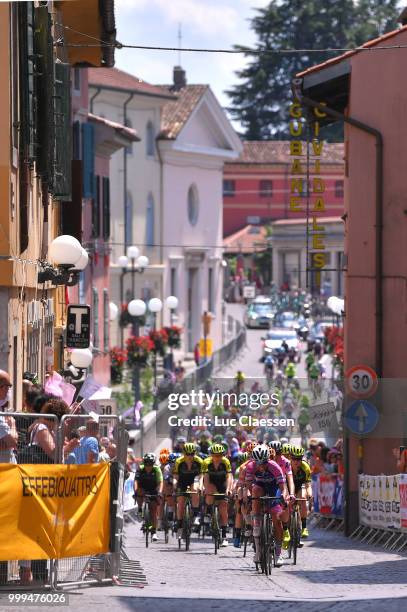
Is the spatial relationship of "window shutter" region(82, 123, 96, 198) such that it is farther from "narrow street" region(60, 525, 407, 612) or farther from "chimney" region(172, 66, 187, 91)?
"chimney" region(172, 66, 187, 91)

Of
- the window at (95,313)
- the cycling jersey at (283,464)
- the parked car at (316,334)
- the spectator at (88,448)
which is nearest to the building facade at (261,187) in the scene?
the parked car at (316,334)

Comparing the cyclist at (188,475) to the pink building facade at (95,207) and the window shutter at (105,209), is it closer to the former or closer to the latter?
the pink building facade at (95,207)

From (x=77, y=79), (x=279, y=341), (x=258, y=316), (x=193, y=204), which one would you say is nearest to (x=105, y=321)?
(x=77, y=79)

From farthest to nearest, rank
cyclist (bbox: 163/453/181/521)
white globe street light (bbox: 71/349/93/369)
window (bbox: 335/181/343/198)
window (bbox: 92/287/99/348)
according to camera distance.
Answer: window (bbox: 335/181/343/198)
window (bbox: 92/287/99/348)
white globe street light (bbox: 71/349/93/369)
cyclist (bbox: 163/453/181/521)

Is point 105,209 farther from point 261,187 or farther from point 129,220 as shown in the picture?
point 261,187

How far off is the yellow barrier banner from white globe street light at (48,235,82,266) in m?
8.13

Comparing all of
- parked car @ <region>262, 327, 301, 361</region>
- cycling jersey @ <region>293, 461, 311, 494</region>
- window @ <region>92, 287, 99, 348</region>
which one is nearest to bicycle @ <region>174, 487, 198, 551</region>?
cycling jersey @ <region>293, 461, 311, 494</region>

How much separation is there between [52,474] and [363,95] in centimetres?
1665

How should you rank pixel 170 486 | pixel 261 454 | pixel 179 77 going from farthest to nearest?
pixel 179 77, pixel 170 486, pixel 261 454

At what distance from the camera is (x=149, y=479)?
90.9ft

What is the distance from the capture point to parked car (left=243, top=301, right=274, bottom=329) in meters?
94.8

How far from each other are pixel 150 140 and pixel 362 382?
4995 centimetres

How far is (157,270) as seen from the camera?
78062mm

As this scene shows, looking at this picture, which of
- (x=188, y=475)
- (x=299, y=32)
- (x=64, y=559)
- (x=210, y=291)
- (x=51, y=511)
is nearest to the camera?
(x=51, y=511)
